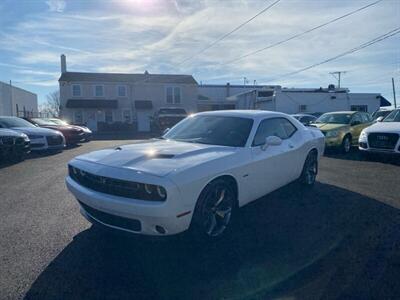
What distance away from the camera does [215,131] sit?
4699 millimetres

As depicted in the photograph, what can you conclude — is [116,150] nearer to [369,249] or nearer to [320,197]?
[369,249]

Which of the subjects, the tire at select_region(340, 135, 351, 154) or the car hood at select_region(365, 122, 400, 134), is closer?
the car hood at select_region(365, 122, 400, 134)

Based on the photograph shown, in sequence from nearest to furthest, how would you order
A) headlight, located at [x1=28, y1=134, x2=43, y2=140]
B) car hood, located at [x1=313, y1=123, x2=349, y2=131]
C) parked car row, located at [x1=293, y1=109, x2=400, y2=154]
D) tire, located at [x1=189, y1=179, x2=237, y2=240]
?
tire, located at [x1=189, y1=179, x2=237, y2=240] < parked car row, located at [x1=293, y1=109, x2=400, y2=154] < car hood, located at [x1=313, y1=123, x2=349, y2=131] < headlight, located at [x1=28, y1=134, x2=43, y2=140]

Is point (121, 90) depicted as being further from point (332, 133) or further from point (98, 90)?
point (332, 133)

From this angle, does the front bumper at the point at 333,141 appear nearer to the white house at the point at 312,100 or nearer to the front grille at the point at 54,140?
the front grille at the point at 54,140

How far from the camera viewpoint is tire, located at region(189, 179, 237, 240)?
3432mm

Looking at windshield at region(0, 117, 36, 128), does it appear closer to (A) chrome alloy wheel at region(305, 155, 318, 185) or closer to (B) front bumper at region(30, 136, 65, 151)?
(B) front bumper at region(30, 136, 65, 151)

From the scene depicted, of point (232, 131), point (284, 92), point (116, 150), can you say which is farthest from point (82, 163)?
point (284, 92)

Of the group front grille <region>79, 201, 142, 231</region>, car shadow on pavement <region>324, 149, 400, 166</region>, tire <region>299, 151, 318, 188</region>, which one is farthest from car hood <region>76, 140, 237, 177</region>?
car shadow on pavement <region>324, 149, 400, 166</region>

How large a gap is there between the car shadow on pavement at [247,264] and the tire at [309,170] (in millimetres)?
1484

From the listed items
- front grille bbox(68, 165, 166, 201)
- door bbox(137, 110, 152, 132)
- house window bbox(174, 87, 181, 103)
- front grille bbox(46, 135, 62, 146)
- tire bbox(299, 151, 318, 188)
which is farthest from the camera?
house window bbox(174, 87, 181, 103)

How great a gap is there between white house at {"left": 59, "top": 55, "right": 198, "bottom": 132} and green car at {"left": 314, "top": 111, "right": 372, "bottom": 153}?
75.8 ft

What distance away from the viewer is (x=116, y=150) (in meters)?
4.13

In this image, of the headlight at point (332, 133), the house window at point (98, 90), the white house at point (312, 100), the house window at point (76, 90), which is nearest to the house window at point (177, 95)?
the house window at point (98, 90)
